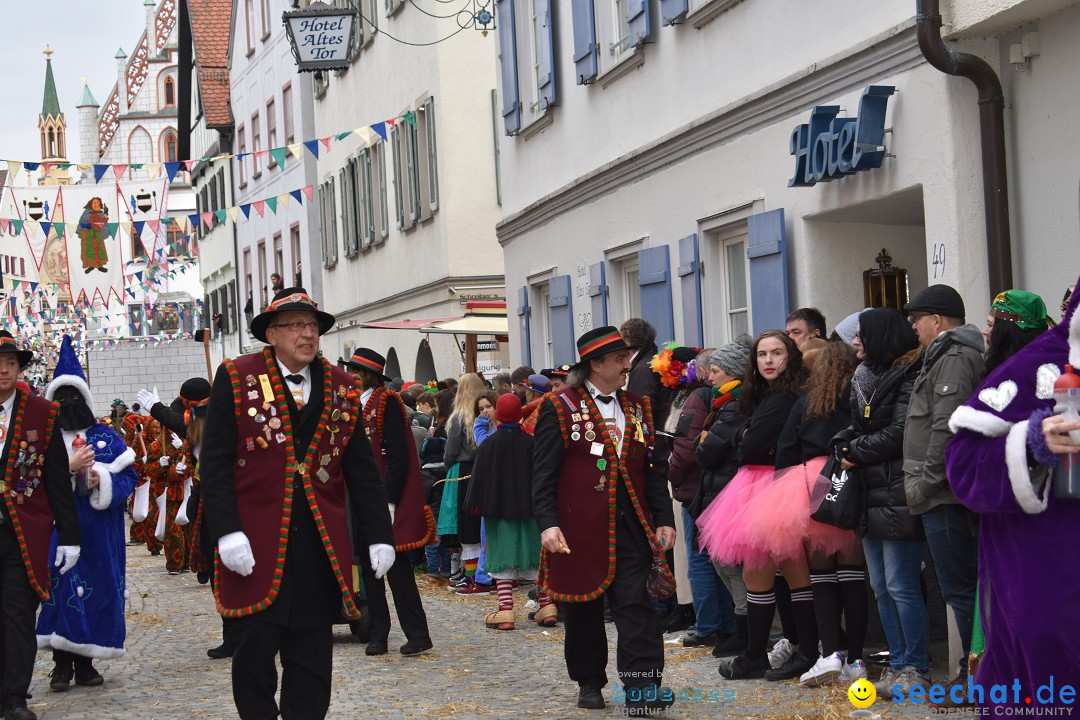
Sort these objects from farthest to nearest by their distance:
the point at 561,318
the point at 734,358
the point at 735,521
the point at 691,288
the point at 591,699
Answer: the point at 561,318, the point at 691,288, the point at 734,358, the point at 735,521, the point at 591,699

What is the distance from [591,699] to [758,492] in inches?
55.5

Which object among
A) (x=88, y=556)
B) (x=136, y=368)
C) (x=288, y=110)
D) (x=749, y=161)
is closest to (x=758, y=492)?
(x=88, y=556)

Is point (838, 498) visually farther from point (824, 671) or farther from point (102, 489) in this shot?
point (102, 489)

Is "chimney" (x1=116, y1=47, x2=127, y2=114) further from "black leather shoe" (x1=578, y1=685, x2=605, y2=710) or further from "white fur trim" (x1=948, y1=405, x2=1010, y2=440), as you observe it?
"white fur trim" (x1=948, y1=405, x2=1010, y2=440)

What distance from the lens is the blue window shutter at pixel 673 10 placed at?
13.9m

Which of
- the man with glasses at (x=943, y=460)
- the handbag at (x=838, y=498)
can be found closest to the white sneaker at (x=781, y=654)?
the handbag at (x=838, y=498)

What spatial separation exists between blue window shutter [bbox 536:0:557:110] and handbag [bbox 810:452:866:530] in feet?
34.1

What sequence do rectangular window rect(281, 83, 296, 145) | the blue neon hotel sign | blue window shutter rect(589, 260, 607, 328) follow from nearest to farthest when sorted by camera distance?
the blue neon hotel sign
blue window shutter rect(589, 260, 607, 328)
rectangular window rect(281, 83, 296, 145)

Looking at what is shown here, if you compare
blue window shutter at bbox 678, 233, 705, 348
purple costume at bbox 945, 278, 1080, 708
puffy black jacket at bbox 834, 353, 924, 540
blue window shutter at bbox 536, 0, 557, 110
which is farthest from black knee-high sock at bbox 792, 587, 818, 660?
blue window shutter at bbox 536, 0, 557, 110

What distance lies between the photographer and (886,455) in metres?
7.70

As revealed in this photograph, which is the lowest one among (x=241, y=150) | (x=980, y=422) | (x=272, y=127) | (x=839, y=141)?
(x=980, y=422)

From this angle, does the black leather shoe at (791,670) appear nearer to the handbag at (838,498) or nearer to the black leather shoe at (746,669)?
the black leather shoe at (746,669)

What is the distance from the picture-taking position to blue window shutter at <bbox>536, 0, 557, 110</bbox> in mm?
17688

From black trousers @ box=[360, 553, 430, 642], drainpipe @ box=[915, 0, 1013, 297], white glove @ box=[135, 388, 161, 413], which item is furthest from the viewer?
white glove @ box=[135, 388, 161, 413]
